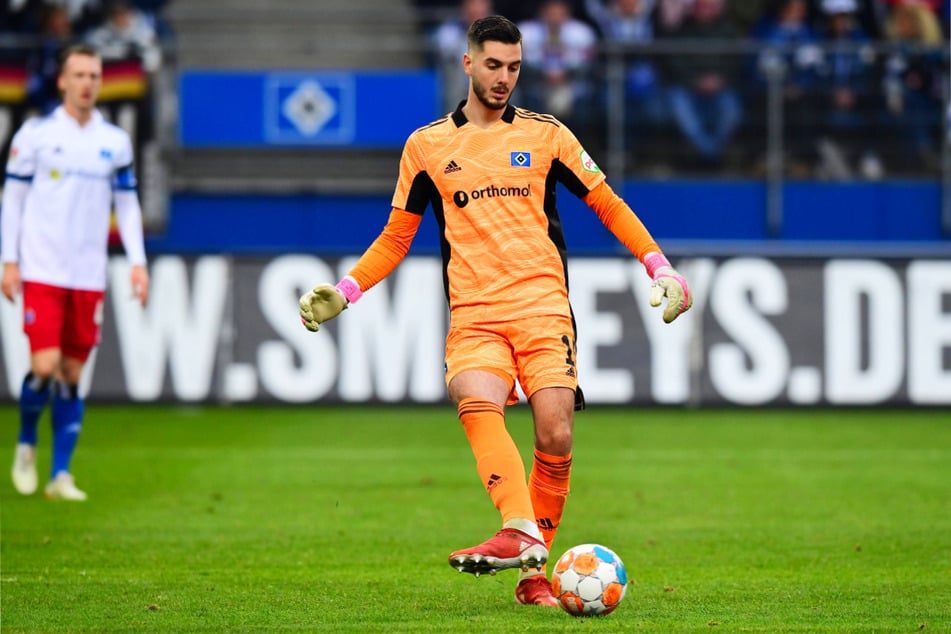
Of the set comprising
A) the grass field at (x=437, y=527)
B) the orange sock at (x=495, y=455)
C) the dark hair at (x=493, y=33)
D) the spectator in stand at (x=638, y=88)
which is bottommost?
the grass field at (x=437, y=527)

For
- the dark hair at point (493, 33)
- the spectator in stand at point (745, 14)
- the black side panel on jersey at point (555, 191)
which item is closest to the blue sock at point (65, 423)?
the black side panel on jersey at point (555, 191)

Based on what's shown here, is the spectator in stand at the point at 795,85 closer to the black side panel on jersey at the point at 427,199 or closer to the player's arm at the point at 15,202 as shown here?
the player's arm at the point at 15,202

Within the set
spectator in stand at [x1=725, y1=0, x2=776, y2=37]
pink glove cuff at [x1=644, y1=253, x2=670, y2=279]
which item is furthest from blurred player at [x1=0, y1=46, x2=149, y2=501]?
spectator in stand at [x1=725, y1=0, x2=776, y2=37]

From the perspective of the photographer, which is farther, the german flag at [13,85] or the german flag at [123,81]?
the german flag at [13,85]

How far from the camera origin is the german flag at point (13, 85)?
56.5 ft

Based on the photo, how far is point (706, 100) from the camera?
17.4m

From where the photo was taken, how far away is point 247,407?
1530 centimetres

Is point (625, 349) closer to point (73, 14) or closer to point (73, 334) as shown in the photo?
point (73, 334)

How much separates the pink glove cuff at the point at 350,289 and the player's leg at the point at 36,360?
3658 mm

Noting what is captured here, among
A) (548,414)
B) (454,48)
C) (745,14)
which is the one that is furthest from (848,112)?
(548,414)

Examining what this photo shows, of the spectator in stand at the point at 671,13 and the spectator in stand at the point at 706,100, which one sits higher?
the spectator in stand at the point at 671,13

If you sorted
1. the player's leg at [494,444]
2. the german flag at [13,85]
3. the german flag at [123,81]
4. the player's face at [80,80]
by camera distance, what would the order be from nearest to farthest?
the player's leg at [494,444], the player's face at [80,80], the german flag at [123,81], the german flag at [13,85]

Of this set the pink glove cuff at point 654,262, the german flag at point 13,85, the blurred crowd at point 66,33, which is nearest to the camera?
the pink glove cuff at point 654,262

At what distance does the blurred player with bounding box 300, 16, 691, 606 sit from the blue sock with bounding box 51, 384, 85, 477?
12.8ft
